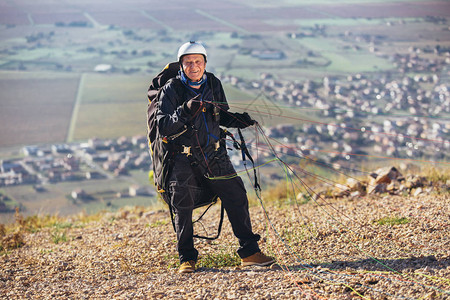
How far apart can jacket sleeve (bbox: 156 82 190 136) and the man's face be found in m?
0.20

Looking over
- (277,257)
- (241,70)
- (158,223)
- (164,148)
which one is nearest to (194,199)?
(164,148)

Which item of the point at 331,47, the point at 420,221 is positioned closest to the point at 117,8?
the point at 331,47

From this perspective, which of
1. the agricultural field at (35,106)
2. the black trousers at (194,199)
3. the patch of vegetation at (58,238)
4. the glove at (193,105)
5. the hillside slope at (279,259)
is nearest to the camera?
the hillside slope at (279,259)

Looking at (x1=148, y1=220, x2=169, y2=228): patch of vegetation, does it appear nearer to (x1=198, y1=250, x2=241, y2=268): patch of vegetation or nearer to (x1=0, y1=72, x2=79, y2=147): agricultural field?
(x1=198, y1=250, x2=241, y2=268): patch of vegetation

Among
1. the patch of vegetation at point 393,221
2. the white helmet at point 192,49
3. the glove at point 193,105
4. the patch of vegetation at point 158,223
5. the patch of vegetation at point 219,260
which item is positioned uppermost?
the white helmet at point 192,49

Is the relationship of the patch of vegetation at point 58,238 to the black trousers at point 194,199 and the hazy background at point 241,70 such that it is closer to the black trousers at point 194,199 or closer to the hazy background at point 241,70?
the black trousers at point 194,199

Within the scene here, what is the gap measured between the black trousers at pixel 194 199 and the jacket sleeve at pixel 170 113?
37cm

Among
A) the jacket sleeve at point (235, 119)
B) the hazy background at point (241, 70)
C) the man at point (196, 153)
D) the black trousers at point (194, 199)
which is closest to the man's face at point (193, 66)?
the man at point (196, 153)

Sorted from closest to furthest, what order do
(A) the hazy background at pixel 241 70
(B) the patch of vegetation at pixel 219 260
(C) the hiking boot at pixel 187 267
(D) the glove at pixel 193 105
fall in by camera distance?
(D) the glove at pixel 193 105
(C) the hiking boot at pixel 187 267
(B) the patch of vegetation at pixel 219 260
(A) the hazy background at pixel 241 70

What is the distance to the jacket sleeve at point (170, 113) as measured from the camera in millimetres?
4492

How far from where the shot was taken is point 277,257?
518 centimetres

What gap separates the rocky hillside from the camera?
13.6 ft

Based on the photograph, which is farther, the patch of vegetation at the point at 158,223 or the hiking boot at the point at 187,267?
the patch of vegetation at the point at 158,223

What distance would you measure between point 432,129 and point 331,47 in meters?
23.3
